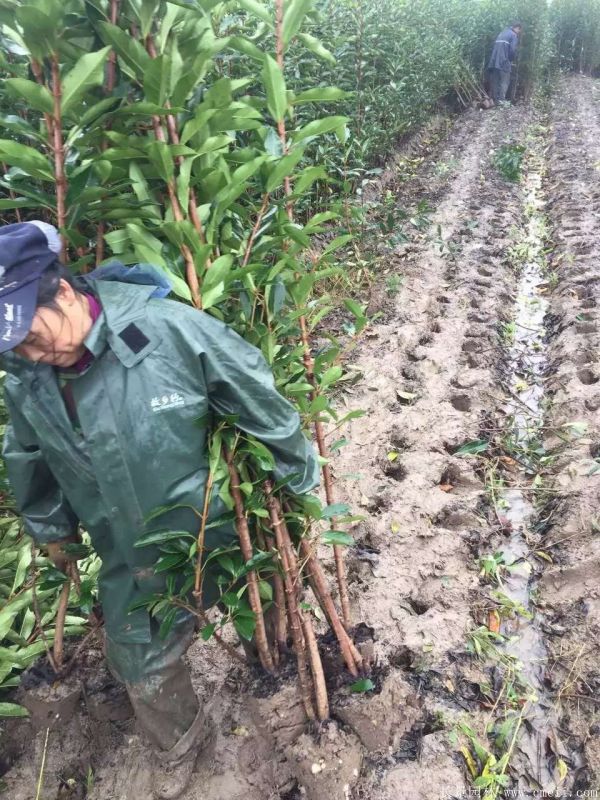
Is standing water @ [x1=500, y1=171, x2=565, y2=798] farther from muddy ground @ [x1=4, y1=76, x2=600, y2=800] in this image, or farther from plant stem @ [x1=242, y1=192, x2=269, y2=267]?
plant stem @ [x1=242, y1=192, x2=269, y2=267]

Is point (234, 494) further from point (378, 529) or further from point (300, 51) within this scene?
point (300, 51)

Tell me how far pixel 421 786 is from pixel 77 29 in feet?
8.13

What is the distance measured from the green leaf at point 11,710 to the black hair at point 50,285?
1.57 metres

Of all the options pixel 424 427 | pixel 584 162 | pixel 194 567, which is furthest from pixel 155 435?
pixel 584 162

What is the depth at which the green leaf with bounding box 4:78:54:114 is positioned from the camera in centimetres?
121

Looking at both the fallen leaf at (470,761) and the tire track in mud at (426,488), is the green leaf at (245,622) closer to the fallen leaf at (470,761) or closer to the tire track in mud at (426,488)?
the tire track in mud at (426,488)

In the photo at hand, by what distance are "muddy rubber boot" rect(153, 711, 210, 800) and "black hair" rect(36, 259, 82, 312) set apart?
155cm

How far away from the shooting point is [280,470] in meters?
1.67

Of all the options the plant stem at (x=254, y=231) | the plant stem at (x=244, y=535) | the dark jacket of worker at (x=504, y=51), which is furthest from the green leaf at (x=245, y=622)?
the dark jacket of worker at (x=504, y=51)

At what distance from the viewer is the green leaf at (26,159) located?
4.33ft

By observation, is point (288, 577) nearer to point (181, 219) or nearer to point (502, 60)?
point (181, 219)

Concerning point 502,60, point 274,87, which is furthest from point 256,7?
point 502,60

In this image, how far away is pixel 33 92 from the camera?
1.25 m

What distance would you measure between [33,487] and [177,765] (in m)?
1.12
